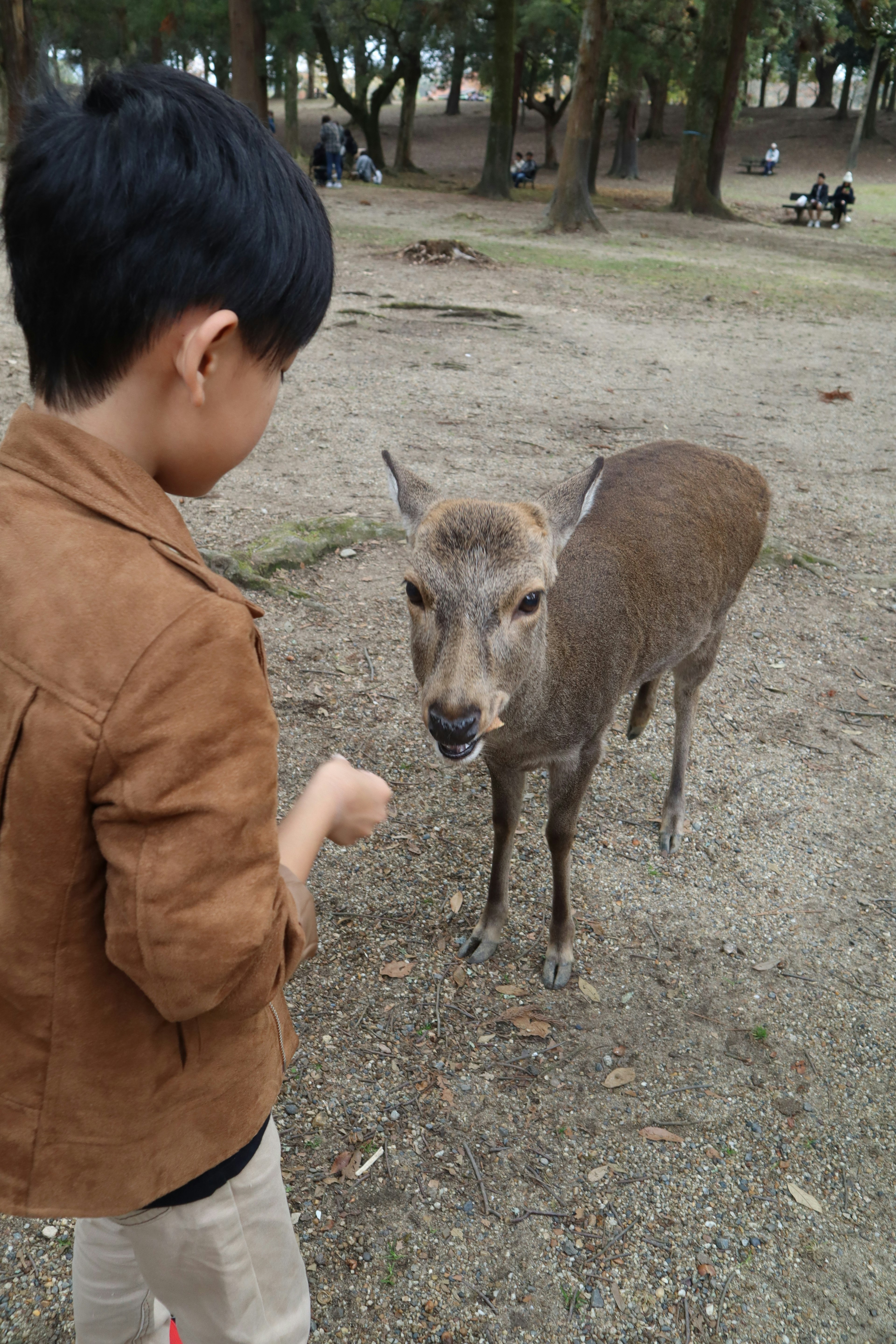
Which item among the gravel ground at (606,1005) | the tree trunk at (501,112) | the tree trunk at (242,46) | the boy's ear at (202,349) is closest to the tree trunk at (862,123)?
the tree trunk at (501,112)

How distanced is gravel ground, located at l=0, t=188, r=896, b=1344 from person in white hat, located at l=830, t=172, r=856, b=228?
66.9 feet

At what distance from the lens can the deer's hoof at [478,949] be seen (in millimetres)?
3086

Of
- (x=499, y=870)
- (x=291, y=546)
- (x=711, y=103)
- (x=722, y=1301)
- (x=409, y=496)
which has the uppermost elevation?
(x=711, y=103)

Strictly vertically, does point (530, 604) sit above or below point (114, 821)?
below

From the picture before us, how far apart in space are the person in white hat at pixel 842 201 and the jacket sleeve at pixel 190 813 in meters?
26.3

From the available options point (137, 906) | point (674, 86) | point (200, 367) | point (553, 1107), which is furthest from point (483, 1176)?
point (674, 86)

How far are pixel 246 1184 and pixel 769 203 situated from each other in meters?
31.2

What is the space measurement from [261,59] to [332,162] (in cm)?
301

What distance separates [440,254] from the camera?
1373 cm

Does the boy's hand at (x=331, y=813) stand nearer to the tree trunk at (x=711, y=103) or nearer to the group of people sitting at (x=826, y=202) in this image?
the tree trunk at (x=711, y=103)

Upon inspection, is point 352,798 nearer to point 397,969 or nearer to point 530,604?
point 530,604

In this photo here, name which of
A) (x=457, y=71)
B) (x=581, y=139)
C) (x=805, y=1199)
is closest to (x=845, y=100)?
(x=457, y=71)

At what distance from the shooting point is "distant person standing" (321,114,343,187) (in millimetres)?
24156

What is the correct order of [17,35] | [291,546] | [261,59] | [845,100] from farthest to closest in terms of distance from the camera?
[845,100] → [261,59] → [17,35] → [291,546]
